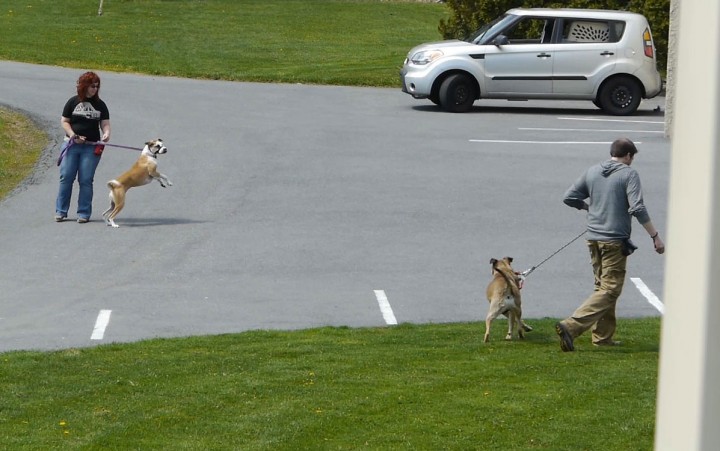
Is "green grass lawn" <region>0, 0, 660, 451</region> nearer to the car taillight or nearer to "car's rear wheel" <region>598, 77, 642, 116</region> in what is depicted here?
"car's rear wheel" <region>598, 77, 642, 116</region>

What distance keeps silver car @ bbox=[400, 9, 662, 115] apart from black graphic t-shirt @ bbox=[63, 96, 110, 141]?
1017cm

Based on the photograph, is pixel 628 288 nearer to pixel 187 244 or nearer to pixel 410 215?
pixel 410 215

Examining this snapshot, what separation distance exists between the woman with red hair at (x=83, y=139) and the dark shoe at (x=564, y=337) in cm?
734

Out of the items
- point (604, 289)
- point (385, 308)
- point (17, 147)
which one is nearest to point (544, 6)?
point (17, 147)

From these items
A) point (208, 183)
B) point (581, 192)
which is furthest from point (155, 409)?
point (208, 183)

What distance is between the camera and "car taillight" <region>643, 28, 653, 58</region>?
24.5 m

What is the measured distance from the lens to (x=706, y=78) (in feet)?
5.06

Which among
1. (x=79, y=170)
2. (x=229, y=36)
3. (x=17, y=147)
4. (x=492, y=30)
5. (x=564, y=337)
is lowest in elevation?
(x=17, y=147)

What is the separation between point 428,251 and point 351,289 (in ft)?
6.44

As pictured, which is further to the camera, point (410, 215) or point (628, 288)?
point (410, 215)

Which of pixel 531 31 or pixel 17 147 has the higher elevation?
pixel 531 31

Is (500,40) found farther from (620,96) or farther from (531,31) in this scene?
(531,31)

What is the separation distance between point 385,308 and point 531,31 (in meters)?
16.6

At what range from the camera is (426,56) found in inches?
958
